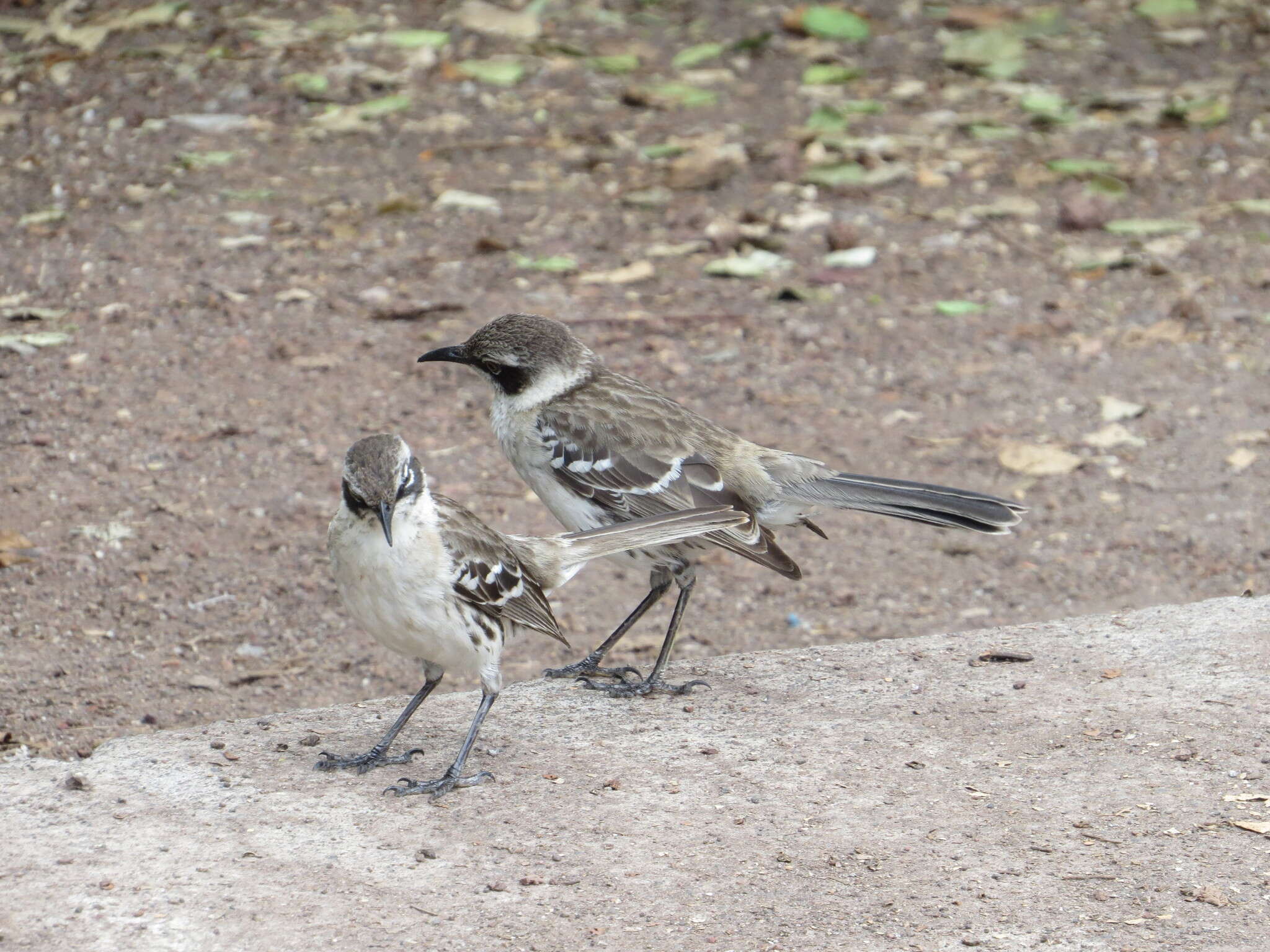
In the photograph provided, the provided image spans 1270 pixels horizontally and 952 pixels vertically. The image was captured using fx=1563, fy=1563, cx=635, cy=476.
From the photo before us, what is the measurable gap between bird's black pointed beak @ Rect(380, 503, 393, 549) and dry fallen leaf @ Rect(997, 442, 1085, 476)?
14.3 feet

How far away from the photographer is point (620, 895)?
4082mm

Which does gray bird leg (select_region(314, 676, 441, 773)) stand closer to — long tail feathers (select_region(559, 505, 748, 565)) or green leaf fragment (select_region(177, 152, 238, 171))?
long tail feathers (select_region(559, 505, 748, 565))

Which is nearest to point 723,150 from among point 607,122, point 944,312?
point 607,122

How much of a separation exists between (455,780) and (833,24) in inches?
389

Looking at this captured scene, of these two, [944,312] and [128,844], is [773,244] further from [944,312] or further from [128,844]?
[128,844]

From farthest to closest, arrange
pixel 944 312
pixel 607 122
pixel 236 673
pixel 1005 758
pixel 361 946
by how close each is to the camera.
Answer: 1. pixel 607 122
2. pixel 944 312
3. pixel 236 673
4. pixel 1005 758
5. pixel 361 946

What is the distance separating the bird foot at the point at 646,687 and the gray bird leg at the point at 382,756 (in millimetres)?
836

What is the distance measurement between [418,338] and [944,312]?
3.20 m

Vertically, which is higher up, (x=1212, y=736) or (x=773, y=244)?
(x=1212, y=736)

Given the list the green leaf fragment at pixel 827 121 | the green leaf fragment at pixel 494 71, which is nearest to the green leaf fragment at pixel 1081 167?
the green leaf fragment at pixel 827 121

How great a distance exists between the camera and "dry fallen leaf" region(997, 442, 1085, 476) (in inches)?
317

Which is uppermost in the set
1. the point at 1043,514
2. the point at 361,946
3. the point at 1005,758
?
the point at 361,946

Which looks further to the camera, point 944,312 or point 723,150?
point 723,150

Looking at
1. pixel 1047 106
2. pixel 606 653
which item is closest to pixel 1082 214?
pixel 1047 106
